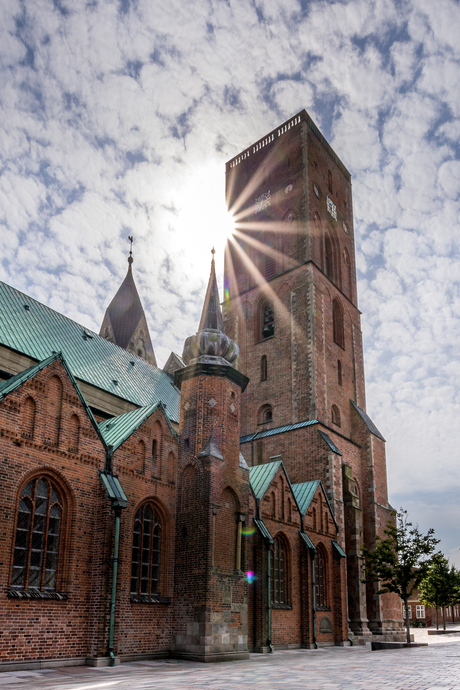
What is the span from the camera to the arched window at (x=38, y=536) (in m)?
15.0

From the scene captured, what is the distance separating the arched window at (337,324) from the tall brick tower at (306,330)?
81 millimetres

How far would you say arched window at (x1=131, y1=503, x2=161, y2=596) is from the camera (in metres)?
17.9

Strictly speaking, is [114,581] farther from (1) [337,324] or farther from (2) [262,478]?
(1) [337,324]

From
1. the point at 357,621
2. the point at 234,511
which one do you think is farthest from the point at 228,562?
the point at 357,621

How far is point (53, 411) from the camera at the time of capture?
16.8 metres

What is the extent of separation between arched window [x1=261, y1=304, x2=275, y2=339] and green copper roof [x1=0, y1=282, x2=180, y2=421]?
8.76 meters

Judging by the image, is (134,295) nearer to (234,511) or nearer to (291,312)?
(291,312)

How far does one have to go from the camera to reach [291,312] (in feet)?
122

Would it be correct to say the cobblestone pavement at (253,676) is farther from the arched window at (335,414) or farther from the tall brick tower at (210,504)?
the arched window at (335,414)

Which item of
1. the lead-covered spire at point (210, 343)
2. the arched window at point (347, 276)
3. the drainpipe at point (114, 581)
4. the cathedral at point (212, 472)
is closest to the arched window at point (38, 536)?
the cathedral at point (212, 472)

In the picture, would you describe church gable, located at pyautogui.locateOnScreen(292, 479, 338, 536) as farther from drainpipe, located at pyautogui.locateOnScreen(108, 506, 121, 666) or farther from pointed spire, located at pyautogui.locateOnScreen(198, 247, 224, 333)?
drainpipe, located at pyautogui.locateOnScreen(108, 506, 121, 666)

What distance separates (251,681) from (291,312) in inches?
1064

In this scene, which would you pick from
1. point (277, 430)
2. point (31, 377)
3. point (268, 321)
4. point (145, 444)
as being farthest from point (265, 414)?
point (31, 377)

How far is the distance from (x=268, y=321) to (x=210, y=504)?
69.1 feet
